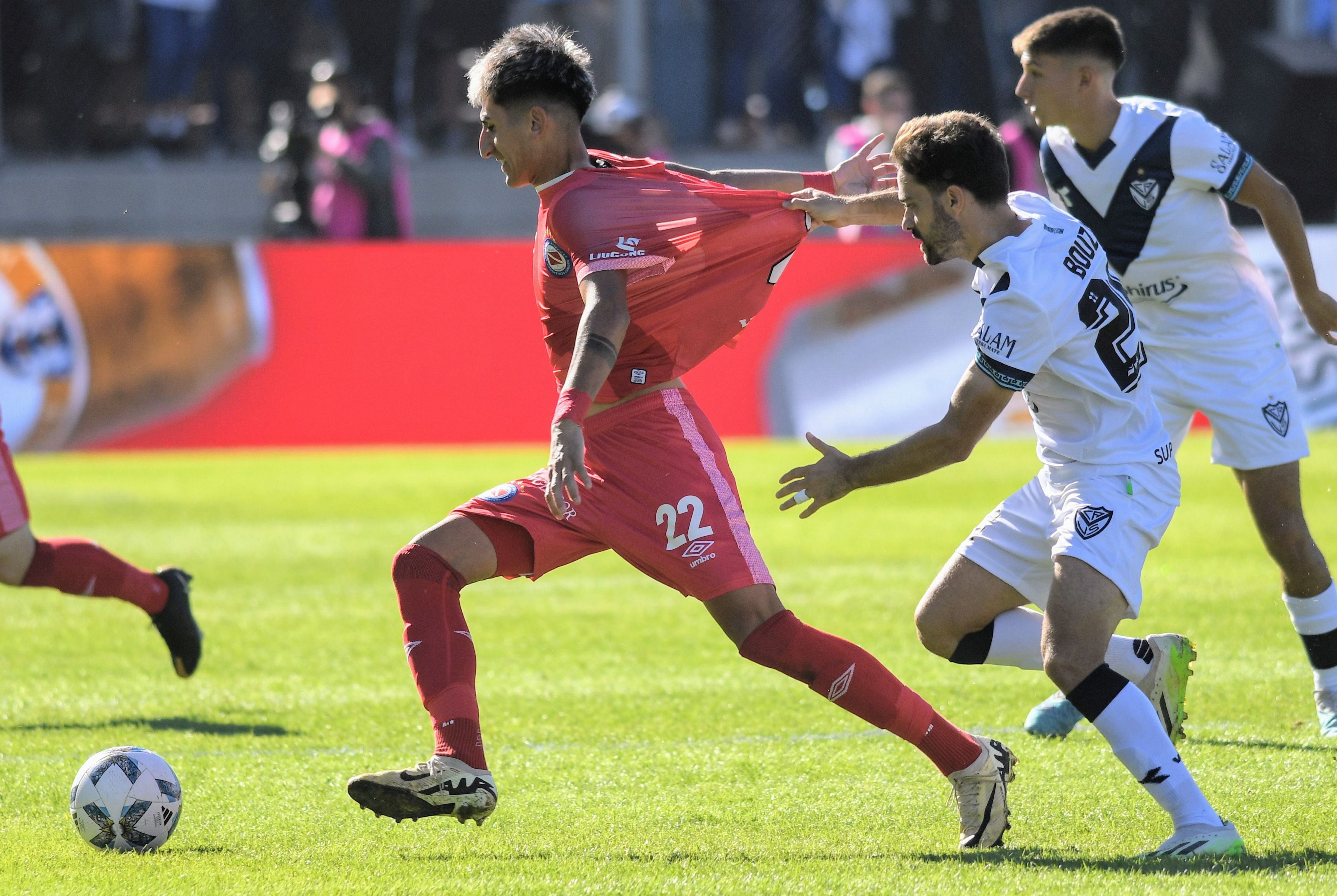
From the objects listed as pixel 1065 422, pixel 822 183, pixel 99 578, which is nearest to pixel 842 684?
pixel 1065 422

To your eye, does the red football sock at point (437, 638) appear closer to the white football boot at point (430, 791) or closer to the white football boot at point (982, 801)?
the white football boot at point (430, 791)

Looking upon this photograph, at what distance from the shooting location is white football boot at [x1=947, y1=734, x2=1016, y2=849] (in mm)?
4129

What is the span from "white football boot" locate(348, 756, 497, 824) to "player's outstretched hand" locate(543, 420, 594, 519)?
71 cm

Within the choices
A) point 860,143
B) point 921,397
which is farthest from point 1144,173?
point 860,143

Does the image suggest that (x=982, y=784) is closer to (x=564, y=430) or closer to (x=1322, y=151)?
(x=564, y=430)

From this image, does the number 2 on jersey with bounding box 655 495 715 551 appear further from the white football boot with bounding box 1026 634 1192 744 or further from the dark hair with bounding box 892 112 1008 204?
the white football boot with bounding box 1026 634 1192 744

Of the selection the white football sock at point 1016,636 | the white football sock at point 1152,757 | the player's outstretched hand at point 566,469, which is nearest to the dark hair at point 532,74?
the player's outstretched hand at point 566,469

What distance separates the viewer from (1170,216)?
18.1 ft

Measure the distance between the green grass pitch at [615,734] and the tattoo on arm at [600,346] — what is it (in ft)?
4.00

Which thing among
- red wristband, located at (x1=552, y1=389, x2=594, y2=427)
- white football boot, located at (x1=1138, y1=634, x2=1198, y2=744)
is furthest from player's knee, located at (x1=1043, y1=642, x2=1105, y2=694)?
red wristband, located at (x1=552, y1=389, x2=594, y2=427)

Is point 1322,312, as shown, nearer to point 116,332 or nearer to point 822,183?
point 822,183

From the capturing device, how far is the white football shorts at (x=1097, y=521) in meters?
4.06

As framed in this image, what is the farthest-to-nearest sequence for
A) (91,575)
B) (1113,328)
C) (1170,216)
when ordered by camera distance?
(91,575), (1170,216), (1113,328)

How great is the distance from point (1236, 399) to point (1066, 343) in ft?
5.39
